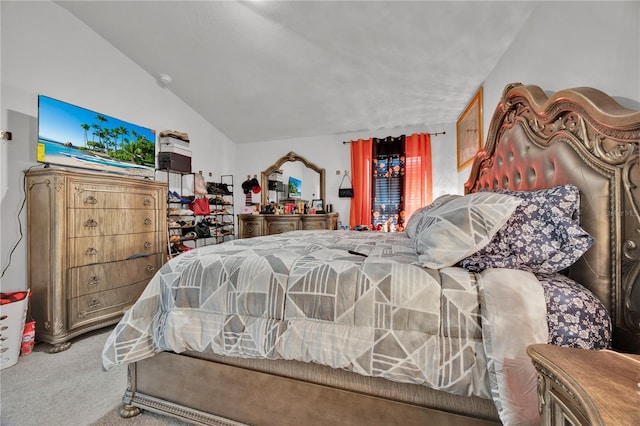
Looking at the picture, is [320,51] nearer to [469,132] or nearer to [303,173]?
[469,132]

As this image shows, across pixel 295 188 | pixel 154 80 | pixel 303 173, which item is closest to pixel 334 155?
pixel 303 173

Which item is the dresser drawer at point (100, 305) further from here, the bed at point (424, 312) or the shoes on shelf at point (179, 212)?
the bed at point (424, 312)

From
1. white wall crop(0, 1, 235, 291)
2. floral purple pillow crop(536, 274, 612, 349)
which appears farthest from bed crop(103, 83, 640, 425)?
white wall crop(0, 1, 235, 291)

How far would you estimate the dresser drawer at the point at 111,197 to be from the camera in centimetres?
217

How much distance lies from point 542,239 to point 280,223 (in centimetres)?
363

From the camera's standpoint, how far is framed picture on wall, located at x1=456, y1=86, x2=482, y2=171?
2800mm

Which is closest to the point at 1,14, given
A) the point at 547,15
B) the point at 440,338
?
the point at 440,338

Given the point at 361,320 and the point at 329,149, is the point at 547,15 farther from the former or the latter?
the point at 329,149

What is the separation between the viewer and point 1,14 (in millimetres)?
2133

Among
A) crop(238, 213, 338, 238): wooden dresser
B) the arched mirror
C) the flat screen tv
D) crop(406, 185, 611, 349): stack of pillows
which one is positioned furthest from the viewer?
the arched mirror

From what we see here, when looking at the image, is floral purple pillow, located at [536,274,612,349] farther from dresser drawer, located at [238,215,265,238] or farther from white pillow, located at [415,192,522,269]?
dresser drawer, located at [238,215,265,238]

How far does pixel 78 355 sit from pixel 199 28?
3.22 meters

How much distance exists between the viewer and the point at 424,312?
0.93 meters

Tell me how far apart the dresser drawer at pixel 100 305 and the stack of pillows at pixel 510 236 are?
9.11ft
